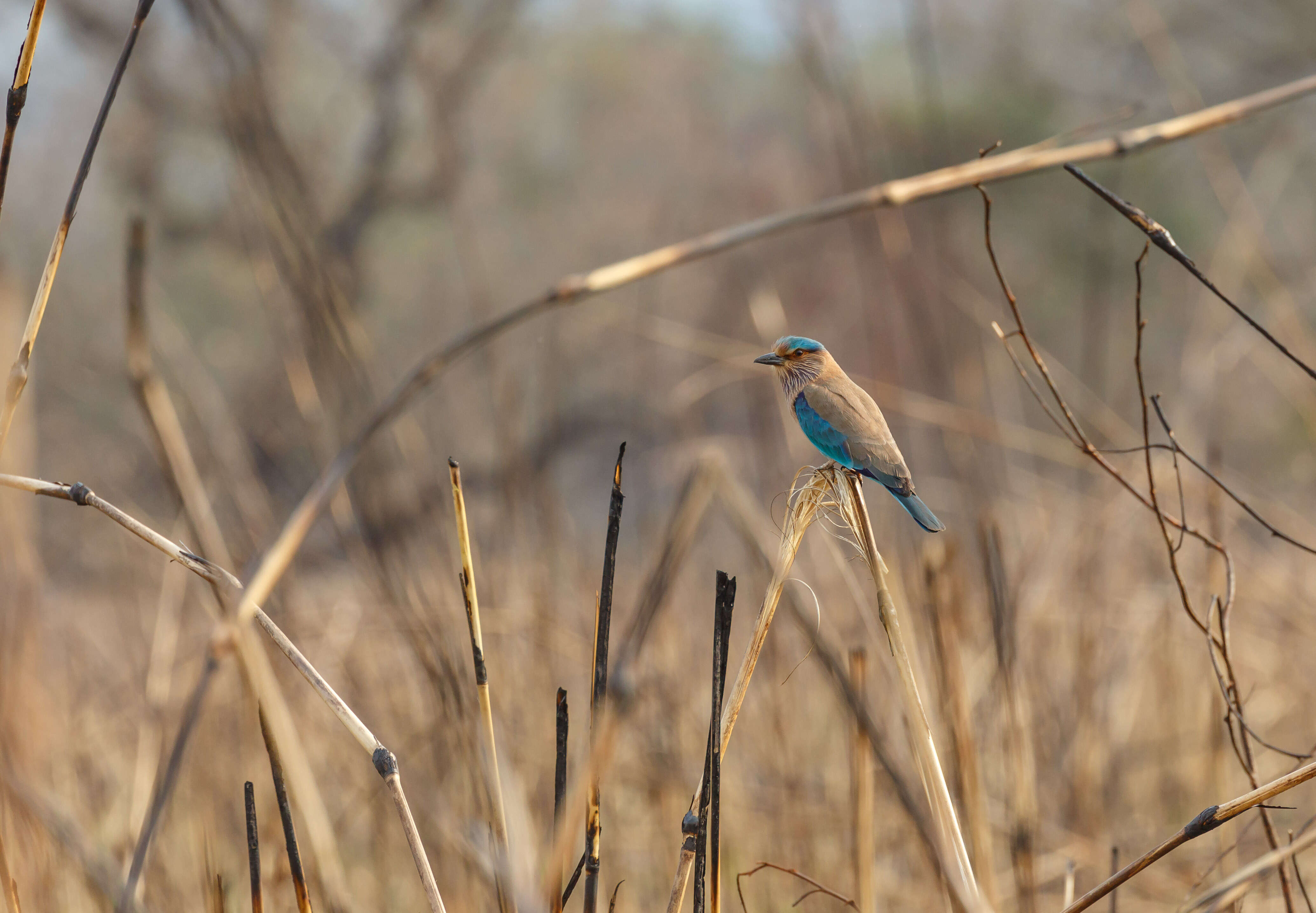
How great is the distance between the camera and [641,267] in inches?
18.7

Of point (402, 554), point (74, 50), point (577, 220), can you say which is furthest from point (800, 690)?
point (577, 220)

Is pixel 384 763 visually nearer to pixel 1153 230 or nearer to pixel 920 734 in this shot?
pixel 920 734

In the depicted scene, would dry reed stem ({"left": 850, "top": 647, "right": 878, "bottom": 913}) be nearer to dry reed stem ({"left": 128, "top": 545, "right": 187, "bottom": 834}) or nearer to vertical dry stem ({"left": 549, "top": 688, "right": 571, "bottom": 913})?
vertical dry stem ({"left": 549, "top": 688, "right": 571, "bottom": 913})

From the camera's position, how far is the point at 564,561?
2451 mm

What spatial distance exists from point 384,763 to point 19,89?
575 mm

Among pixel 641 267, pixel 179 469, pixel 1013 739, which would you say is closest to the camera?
pixel 641 267

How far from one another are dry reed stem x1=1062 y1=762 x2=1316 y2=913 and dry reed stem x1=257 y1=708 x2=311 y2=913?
2.03 feet

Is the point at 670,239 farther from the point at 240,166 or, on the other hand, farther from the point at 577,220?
the point at 240,166

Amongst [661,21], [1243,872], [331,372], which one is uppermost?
[661,21]

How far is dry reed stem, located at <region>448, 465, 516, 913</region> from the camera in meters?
0.72

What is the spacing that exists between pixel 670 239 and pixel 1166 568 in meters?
5.73

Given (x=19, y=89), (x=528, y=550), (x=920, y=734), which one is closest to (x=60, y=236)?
(x=19, y=89)

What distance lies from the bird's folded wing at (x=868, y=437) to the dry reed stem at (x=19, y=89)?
2.30 feet

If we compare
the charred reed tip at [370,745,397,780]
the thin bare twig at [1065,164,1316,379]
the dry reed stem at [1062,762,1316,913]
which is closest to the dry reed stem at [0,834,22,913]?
the charred reed tip at [370,745,397,780]
